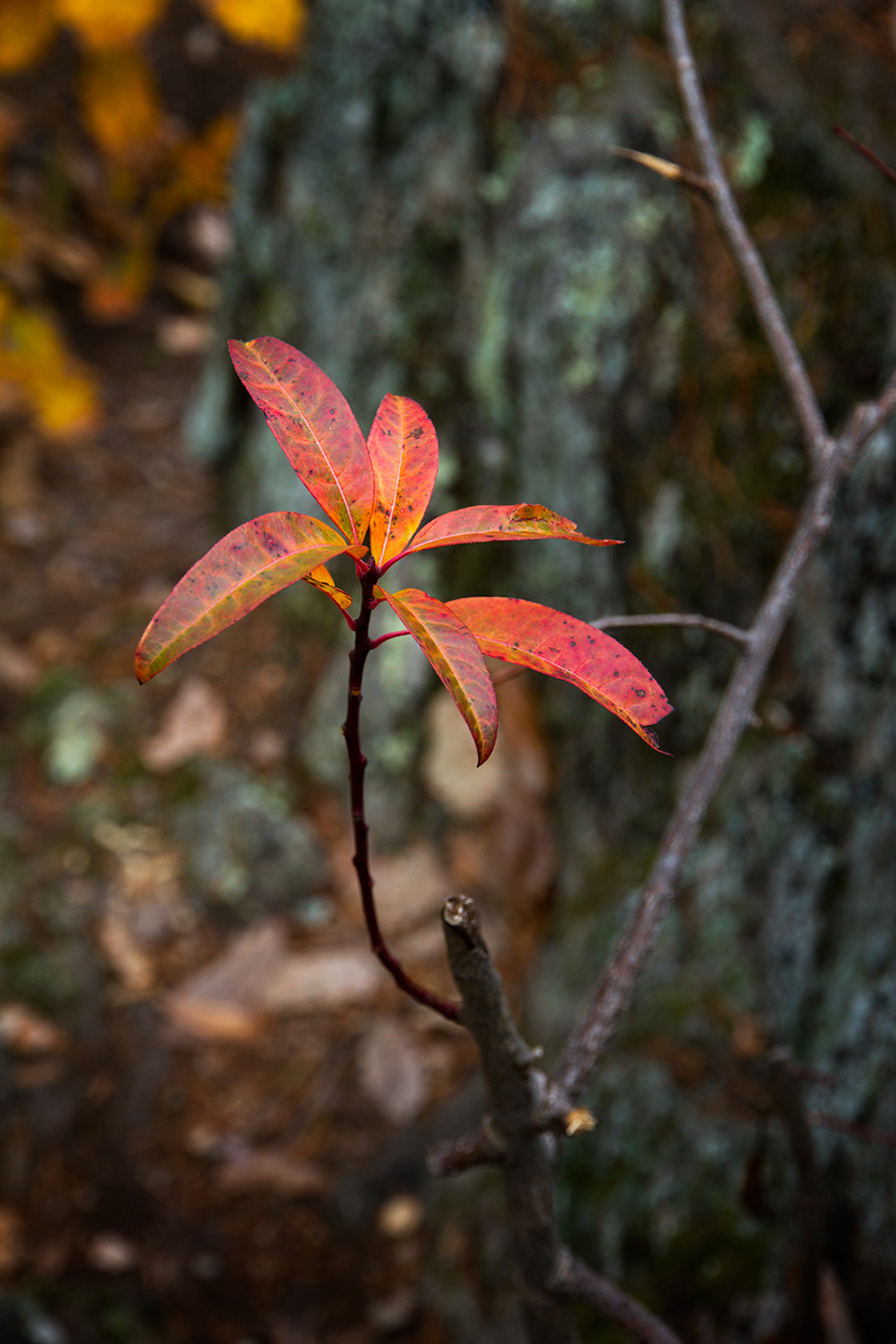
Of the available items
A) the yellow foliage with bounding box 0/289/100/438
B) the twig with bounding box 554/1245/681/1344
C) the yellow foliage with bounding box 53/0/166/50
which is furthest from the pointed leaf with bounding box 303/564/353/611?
the yellow foliage with bounding box 53/0/166/50

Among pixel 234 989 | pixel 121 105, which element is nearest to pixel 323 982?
pixel 234 989

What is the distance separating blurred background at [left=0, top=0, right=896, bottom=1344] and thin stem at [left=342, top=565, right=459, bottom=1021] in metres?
0.50

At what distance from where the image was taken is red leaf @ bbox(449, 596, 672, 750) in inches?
20.0

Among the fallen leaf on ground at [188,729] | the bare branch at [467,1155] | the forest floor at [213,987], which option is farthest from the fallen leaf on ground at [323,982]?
the bare branch at [467,1155]

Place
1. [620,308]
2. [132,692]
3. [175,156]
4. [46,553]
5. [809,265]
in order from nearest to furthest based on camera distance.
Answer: [809,265] < [620,308] < [132,692] < [46,553] < [175,156]

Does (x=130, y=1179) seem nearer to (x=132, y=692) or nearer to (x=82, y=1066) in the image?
(x=82, y=1066)

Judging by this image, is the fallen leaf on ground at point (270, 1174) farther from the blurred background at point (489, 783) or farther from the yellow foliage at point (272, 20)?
the yellow foliage at point (272, 20)

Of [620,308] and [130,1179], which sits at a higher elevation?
[620,308]

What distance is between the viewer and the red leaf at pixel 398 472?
1.70 feet

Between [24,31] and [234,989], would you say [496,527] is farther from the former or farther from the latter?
[24,31]

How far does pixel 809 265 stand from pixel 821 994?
4.23 ft

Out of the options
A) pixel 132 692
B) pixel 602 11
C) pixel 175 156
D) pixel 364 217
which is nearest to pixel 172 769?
pixel 132 692

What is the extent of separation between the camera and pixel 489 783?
2100mm

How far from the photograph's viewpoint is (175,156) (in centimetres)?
360
